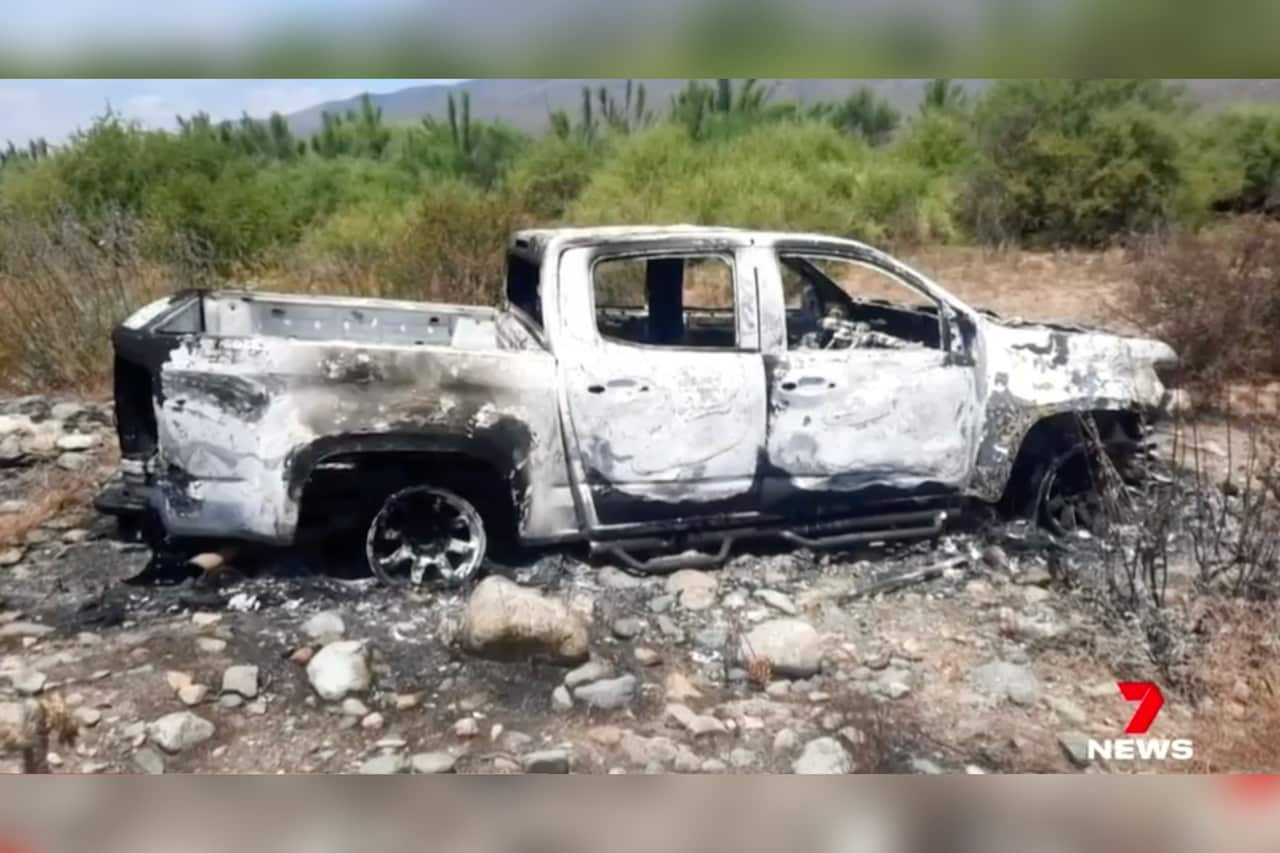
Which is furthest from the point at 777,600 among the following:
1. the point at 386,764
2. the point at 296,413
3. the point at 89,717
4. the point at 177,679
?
the point at 89,717

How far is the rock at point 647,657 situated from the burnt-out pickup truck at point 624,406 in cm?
23

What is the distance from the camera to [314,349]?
10.2ft

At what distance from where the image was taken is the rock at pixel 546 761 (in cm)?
317

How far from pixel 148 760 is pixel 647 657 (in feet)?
4.38

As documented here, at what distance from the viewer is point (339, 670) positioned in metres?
3.19

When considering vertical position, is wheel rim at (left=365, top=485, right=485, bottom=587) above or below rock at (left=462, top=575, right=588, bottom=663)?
above

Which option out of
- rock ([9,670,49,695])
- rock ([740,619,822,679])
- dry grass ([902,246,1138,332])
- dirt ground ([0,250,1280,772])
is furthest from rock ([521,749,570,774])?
dry grass ([902,246,1138,332])

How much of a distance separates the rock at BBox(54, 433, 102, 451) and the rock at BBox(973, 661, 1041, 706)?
8.21 ft

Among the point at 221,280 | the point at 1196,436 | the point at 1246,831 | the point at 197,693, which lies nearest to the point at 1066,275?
the point at 1196,436

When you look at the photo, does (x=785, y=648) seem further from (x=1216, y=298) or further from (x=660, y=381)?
(x=1216, y=298)

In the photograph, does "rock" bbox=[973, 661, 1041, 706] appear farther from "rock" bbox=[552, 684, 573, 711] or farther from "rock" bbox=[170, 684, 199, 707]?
"rock" bbox=[170, 684, 199, 707]

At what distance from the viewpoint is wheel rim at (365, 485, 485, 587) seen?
323cm
